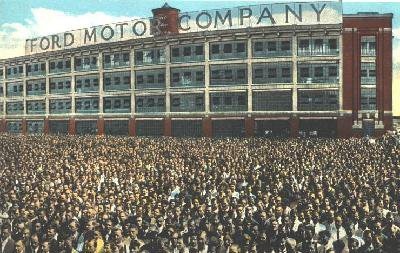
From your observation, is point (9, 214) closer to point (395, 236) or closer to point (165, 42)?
point (395, 236)

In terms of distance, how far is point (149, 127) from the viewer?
45.5 meters

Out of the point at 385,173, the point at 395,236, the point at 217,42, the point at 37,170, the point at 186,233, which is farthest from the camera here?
the point at 217,42

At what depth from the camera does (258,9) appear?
4156 centimetres

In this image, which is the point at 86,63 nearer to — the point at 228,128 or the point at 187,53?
the point at 187,53

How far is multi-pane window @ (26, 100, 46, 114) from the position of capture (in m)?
53.8

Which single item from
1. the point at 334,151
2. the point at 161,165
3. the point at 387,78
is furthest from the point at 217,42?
the point at 161,165

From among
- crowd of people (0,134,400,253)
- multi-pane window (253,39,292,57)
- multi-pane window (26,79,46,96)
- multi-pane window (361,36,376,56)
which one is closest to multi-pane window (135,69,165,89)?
multi-pane window (253,39,292,57)

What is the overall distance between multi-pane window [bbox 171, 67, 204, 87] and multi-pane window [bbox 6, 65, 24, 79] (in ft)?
77.9

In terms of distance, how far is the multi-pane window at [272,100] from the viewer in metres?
40.3

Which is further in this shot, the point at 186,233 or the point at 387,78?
the point at 387,78

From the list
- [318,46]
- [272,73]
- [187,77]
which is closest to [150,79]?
[187,77]

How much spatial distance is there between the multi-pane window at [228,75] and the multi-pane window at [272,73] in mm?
1156

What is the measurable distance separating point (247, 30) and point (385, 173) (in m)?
26.0

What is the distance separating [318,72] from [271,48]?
4800mm
